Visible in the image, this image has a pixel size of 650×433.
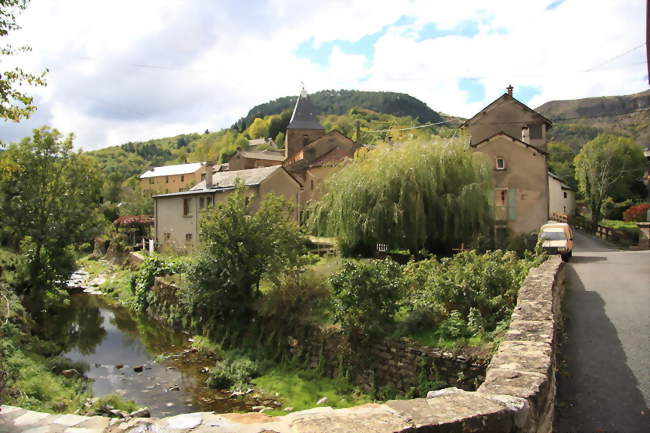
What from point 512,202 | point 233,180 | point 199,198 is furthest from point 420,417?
point 199,198

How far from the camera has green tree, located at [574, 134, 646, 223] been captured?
1752 inches

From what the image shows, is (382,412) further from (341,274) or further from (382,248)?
(382,248)

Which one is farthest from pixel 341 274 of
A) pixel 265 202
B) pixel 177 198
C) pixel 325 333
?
pixel 177 198

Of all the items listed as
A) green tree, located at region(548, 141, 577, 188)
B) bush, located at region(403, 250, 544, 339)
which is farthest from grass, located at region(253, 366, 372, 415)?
green tree, located at region(548, 141, 577, 188)

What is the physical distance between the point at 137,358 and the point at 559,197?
36.8 meters

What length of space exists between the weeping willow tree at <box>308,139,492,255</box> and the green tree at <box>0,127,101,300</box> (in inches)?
484

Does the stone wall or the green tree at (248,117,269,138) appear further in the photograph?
the green tree at (248,117,269,138)

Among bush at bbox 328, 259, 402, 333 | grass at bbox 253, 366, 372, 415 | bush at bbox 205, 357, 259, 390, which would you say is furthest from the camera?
bush at bbox 205, 357, 259, 390

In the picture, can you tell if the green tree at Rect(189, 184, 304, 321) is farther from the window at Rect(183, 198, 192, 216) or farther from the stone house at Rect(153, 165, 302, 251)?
the window at Rect(183, 198, 192, 216)

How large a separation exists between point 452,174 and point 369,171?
3.73 meters

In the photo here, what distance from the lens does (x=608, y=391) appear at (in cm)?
614

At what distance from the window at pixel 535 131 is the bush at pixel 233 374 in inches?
927

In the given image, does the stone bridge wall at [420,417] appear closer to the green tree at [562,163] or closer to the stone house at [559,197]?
the stone house at [559,197]

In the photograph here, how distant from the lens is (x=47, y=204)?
2341 cm
